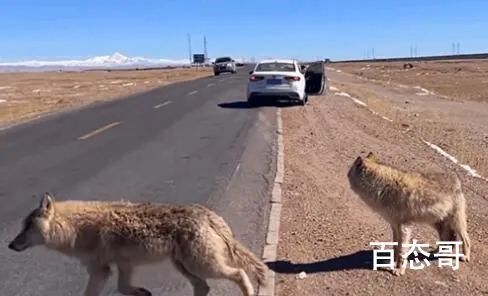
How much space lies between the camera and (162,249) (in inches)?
212

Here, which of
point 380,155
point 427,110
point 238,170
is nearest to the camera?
point 238,170

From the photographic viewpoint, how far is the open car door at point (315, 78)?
3659cm

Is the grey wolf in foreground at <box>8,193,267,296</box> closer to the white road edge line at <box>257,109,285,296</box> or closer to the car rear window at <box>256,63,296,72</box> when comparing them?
the white road edge line at <box>257,109,285,296</box>

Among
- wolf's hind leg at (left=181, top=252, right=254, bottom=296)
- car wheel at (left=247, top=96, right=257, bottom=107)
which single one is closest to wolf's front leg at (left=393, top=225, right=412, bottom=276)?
wolf's hind leg at (left=181, top=252, right=254, bottom=296)

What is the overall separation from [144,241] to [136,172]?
24.8 feet

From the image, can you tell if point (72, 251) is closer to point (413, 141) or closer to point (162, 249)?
point (162, 249)

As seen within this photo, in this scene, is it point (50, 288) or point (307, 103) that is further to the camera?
point (307, 103)

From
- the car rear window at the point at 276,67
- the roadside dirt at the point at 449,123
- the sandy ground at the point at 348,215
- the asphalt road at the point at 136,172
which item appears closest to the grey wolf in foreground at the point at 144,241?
the asphalt road at the point at 136,172

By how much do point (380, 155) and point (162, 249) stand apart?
436 inches

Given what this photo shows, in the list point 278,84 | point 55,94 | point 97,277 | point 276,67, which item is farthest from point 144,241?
point 55,94

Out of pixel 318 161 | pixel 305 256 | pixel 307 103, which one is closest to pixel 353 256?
pixel 305 256

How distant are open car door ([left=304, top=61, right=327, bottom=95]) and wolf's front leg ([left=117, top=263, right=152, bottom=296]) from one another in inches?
1222

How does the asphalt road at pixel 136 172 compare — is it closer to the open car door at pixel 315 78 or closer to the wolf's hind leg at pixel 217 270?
the wolf's hind leg at pixel 217 270

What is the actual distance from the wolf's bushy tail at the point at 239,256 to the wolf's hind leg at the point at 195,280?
0.96ft
